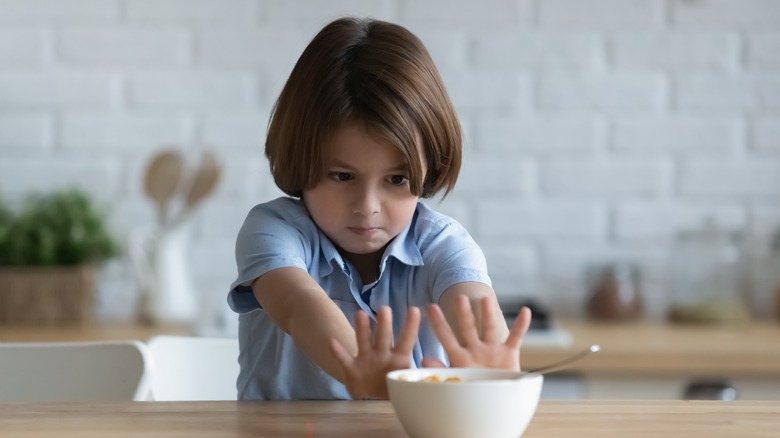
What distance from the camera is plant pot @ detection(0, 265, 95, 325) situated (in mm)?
2396

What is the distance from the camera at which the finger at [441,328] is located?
0.91 m

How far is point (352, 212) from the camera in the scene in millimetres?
1234

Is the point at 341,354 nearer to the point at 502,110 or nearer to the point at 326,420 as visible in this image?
the point at 326,420

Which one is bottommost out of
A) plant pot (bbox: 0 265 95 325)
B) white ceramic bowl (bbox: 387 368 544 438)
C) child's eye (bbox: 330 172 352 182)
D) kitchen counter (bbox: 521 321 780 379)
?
kitchen counter (bbox: 521 321 780 379)

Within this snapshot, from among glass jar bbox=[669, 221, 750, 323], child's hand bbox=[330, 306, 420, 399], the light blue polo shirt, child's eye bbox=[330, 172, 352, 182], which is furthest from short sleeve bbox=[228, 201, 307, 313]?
glass jar bbox=[669, 221, 750, 323]

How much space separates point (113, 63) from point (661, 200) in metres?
1.42

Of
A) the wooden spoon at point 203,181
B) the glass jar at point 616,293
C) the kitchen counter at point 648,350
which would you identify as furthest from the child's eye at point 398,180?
the glass jar at point 616,293

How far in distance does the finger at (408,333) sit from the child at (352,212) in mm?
186

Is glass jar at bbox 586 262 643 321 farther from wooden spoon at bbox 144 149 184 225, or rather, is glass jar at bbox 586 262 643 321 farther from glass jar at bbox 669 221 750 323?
wooden spoon at bbox 144 149 184 225

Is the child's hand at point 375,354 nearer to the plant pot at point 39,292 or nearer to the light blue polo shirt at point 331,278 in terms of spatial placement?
the light blue polo shirt at point 331,278

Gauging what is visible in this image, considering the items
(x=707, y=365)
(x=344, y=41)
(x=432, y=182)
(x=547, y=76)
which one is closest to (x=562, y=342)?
(x=707, y=365)

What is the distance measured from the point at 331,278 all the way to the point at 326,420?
42cm

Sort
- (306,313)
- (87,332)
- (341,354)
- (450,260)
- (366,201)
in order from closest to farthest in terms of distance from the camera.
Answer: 1. (341,354)
2. (306,313)
3. (366,201)
4. (450,260)
5. (87,332)

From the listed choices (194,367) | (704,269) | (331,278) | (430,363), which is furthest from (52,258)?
(430,363)
